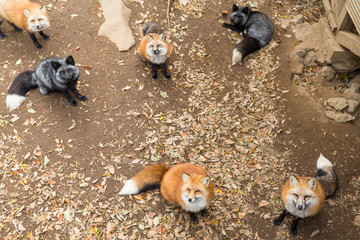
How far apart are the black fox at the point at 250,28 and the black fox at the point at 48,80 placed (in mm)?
3885

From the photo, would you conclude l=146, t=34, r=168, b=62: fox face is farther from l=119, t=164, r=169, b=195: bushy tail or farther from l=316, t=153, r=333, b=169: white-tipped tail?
l=316, t=153, r=333, b=169: white-tipped tail

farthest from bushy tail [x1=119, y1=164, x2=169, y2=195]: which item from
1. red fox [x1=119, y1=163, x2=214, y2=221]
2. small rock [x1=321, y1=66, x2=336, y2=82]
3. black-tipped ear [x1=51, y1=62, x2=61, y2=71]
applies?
small rock [x1=321, y1=66, x2=336, y2=82]

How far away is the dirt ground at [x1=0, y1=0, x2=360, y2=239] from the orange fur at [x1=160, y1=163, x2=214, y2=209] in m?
0.50

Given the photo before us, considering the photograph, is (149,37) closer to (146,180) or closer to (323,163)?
(146,180)

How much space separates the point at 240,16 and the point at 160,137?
4367 millimetres

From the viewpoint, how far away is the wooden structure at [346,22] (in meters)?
5.70

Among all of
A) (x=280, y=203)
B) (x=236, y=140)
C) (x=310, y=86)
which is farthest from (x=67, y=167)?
(x=310, y=86)

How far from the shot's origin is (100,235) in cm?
447

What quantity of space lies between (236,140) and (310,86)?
255 centimetres

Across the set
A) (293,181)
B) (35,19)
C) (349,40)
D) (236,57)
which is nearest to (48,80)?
(35,19)

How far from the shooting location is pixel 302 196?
3.97 metres

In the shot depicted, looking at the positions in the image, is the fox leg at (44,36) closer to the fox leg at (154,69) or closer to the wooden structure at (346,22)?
the fox leg at (154,69)

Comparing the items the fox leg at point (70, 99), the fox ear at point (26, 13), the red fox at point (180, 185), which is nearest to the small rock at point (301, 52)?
the red fox at point (180, 185)

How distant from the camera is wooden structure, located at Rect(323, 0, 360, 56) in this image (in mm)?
5699
